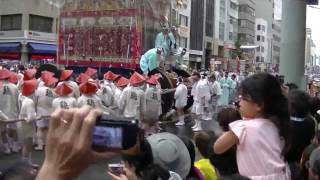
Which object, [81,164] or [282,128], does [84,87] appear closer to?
[282,128]

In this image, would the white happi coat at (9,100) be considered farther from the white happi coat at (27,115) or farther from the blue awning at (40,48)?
the blue awning at (40,48)

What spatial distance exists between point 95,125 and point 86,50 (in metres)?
17.5

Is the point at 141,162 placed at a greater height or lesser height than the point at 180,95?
greater

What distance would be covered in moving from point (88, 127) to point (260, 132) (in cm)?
184

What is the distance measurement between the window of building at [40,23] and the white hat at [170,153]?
38.0 meters

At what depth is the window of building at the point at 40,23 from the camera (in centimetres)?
3931

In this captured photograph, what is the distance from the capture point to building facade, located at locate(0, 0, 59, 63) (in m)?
38.6

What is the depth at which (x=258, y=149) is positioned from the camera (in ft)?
9.96

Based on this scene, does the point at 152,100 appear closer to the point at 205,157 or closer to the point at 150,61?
the point at 150,61

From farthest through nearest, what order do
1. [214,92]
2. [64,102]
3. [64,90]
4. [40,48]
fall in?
[40,48] → [214,92] → [64,90] → [64,102]

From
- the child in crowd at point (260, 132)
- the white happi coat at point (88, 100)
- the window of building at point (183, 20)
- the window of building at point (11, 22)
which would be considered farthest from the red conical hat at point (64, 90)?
the window of building at point (183, 20)

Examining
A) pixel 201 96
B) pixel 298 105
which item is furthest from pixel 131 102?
pixel 298 105

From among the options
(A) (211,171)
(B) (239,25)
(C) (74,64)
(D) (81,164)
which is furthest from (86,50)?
(B) (239,25)

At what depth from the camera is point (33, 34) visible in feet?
128
